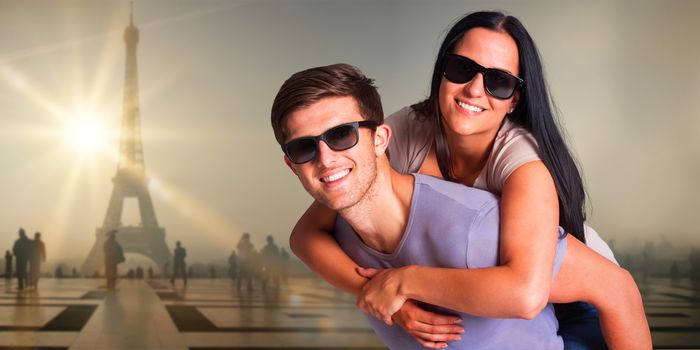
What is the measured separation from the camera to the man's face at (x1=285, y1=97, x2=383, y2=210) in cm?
197

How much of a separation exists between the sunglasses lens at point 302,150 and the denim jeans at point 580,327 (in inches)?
34.4

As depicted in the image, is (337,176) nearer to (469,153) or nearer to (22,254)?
(469,153)

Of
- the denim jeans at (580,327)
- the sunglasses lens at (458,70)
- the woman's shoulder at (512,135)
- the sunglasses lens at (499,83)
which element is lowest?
the denim jeans at (580,327)

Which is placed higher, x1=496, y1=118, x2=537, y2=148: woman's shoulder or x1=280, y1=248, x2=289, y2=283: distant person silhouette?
x1=280, y1=248, x2=289, y2=283: distant person silhouette

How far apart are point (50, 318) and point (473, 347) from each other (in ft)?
35.0

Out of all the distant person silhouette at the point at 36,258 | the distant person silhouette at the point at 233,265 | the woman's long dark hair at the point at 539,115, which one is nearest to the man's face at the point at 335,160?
the woman's long dark hair at the point at 539,115

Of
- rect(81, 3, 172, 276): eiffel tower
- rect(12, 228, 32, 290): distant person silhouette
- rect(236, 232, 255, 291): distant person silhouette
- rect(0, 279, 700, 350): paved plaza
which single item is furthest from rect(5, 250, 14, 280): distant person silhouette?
rect(236, 232, 255, 291): distant person silhouette

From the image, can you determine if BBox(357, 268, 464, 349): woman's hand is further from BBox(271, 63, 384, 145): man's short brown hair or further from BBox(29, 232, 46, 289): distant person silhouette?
BBox(29, 232, 46, 289): distant person silhouette

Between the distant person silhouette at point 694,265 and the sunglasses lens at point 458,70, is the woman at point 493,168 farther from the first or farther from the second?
the distant person silhouette at point 694,265

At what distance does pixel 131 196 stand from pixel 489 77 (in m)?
18.8

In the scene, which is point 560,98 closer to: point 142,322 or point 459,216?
point 142,322

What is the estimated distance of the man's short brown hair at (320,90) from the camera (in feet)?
6.43

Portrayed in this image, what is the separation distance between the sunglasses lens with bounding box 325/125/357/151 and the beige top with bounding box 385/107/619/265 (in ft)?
1.66

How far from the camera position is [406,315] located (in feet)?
6.73
